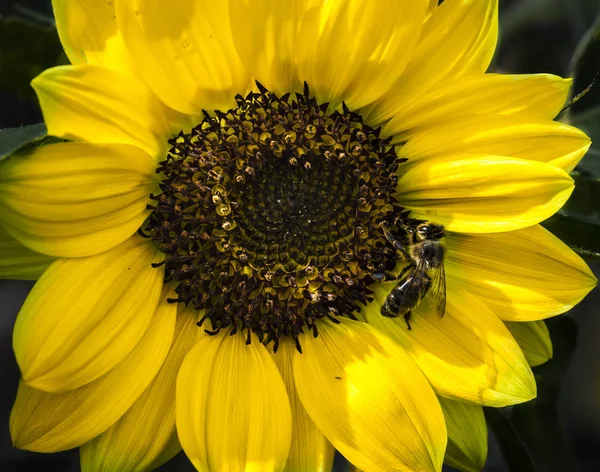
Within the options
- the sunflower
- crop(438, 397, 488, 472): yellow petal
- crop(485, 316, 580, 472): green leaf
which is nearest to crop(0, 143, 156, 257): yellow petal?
the sunflower

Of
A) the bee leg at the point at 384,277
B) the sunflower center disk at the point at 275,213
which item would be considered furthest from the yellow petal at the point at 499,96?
the bee leg at the point at 384,277

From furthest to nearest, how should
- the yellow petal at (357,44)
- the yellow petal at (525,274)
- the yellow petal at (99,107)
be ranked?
1. the yellow petal at (525,274)
2. the yellow petal at (357,44)
3. the yellow petal at (99,107)

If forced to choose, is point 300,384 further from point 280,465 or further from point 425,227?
point 425,227

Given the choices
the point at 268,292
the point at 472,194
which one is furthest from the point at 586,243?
the point at 268,292

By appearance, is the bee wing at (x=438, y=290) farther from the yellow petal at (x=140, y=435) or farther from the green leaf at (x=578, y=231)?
the yellow petal at (x=140, y=435)

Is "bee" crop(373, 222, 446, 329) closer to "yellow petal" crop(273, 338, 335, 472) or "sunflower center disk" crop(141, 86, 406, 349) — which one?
"sunflower center disk" crop(141, 86, 406, 349)

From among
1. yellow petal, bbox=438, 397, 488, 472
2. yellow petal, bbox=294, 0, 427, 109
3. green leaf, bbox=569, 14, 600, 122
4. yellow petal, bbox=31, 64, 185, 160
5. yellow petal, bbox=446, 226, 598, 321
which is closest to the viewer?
yellow petal, bbox=31, 64, 185, 160
